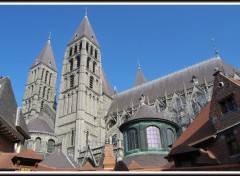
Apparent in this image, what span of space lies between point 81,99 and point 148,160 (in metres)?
26.0

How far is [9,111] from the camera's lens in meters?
14.5

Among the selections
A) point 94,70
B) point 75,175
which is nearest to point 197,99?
point 94,70

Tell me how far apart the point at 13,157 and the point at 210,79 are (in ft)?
102

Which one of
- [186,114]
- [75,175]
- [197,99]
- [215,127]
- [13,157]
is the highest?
[197,99]

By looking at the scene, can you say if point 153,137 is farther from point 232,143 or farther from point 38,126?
point 38,126

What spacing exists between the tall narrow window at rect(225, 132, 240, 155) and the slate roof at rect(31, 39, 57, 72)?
49.8 meters

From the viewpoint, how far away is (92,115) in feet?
136

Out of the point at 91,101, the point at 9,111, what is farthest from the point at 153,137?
the point at 91,101

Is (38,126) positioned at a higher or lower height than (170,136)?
higher

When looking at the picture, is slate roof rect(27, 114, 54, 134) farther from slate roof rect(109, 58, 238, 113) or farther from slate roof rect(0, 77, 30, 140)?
slate roof rect(0, 77, 30, 140)

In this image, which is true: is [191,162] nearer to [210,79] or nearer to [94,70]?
[210,79]

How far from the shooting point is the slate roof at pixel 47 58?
5611 cm

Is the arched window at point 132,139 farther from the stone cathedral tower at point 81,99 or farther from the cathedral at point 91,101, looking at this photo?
the stone cathedral tower at point 81,99

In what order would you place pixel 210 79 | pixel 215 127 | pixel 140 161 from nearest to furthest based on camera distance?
pixel 215 127
pixel 140 161
pixel 210 79
